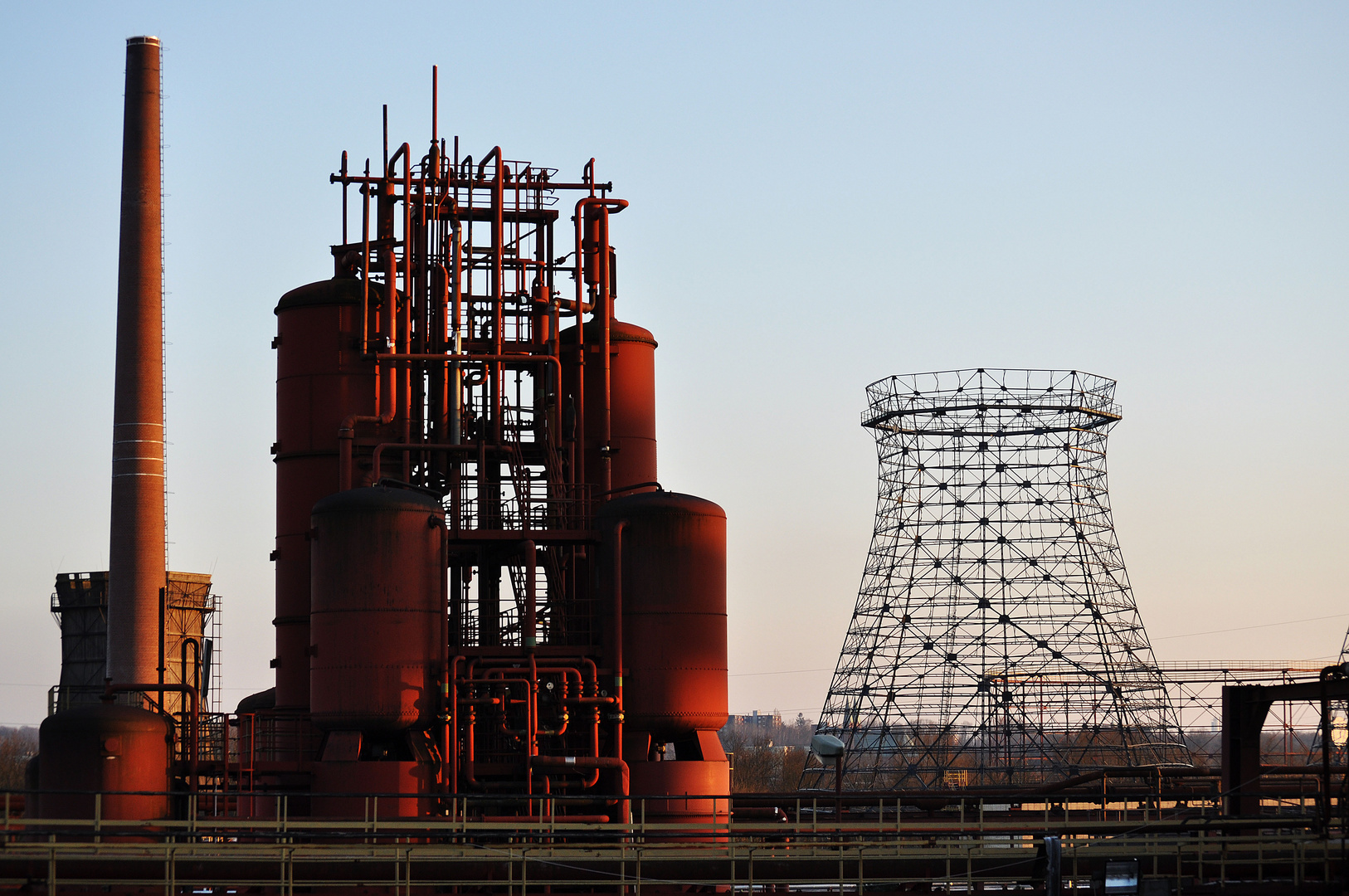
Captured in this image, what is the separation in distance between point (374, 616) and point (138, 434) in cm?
2234

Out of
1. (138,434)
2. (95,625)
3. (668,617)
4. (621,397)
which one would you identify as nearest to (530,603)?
(668,617)

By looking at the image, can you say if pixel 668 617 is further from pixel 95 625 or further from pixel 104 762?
pixel 95 625

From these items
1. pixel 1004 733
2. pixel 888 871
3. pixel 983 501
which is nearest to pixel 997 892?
pixel 888 871

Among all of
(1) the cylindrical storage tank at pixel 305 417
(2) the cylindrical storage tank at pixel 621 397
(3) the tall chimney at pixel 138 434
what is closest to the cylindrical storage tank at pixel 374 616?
(1) the cylindrical storage tank at pixel 305 417

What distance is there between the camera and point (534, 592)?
106 ft

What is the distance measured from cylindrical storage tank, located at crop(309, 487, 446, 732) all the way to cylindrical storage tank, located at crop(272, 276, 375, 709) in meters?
4.81

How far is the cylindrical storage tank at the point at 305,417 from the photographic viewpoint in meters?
36.8

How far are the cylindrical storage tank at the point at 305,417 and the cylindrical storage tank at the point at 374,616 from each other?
4813mm

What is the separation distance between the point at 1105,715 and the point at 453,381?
1590 inches

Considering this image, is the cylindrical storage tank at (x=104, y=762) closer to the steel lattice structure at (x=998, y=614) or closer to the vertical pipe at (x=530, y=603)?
the vertical pipe at (x=530, y=603)

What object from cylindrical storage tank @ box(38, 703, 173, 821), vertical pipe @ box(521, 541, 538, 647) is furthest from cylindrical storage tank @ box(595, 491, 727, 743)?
cylindrical storage tank @ box(38, 703, 173, 821)

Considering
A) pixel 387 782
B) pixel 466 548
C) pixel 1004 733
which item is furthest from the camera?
pixel 1004 733

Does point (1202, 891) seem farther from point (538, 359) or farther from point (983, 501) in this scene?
point (983, 501)

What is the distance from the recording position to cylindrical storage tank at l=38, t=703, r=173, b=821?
30.8 m
